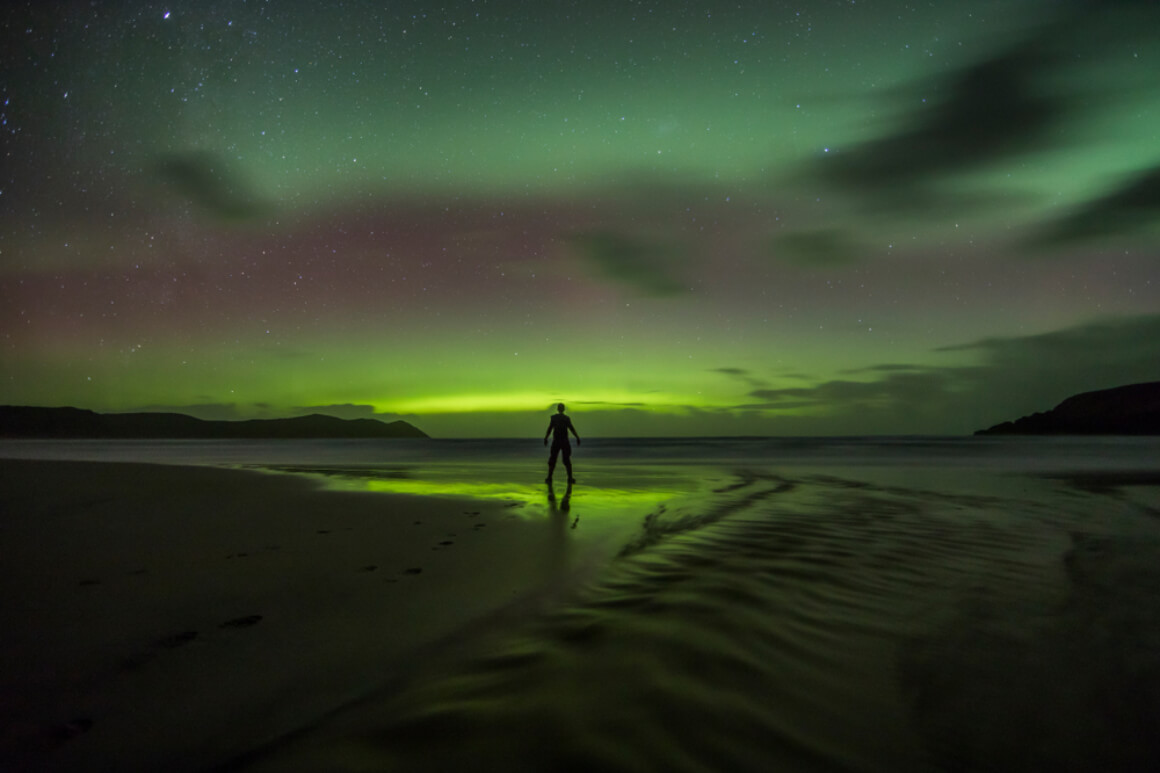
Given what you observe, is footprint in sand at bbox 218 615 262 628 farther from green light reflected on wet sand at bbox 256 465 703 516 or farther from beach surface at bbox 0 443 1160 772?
green light reflected on wet sand at bbox 256 465 703 516

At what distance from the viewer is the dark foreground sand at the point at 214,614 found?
2.80 m

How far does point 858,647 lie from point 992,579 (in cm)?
279

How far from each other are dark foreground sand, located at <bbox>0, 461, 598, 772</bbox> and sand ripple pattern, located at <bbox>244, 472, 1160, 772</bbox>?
0.50 metres

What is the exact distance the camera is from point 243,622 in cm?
433

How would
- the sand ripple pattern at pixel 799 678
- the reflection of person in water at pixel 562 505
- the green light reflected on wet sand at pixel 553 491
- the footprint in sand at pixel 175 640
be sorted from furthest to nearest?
1. the green light reflected on wet sand at pixel 553 491
2. the reflection of person in water at pixel 562 505
3. the footprint in sand at pixel 175 640
4. the sand ripple pattern at pixel 799 678

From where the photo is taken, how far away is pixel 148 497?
1183 centimetres

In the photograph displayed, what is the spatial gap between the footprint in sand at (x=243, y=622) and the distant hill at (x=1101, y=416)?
6806 inches

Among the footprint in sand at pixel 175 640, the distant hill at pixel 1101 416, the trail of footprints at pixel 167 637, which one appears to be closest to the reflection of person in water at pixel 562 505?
the trail of footprints at pixel 167 637

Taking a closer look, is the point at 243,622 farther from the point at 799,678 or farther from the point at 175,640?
the point at 799,678

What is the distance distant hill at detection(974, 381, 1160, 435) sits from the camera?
439ft

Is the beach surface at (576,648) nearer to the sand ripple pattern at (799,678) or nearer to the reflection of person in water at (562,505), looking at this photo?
the sand ripple pattern at (799,678)

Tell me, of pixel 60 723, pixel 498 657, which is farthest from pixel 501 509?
pixel 60 723

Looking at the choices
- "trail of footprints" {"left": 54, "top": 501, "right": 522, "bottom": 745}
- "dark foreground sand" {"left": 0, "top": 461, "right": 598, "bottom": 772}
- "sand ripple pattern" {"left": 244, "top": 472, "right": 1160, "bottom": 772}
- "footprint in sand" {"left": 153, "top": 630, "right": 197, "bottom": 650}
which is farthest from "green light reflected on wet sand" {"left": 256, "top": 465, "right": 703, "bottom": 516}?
"footprint in sand" {"left": 153, "top": 630, "right": 197, "bottom": 650}

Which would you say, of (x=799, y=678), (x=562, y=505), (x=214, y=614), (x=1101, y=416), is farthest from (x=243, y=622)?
(x=1101, y=416)
